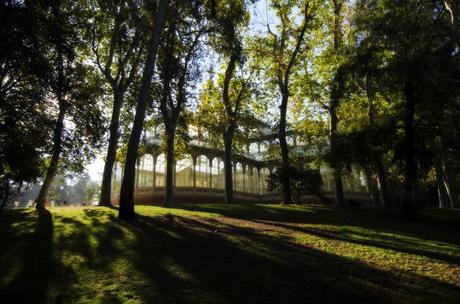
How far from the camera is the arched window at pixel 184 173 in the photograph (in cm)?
3609

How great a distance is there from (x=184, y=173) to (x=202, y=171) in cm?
239

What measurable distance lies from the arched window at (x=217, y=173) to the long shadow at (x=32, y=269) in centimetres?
2840

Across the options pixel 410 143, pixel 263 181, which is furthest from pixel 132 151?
pixel 263 181

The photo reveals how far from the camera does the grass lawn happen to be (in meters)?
6.10

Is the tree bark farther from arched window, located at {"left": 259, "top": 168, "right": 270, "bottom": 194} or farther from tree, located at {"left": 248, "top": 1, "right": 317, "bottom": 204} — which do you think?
arched window, located at {"left": 259, "top": 168, "right": 270, "bottom": 194}

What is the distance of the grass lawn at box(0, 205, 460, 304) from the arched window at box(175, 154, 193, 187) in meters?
22.6

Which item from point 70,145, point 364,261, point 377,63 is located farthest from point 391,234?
point 70,145

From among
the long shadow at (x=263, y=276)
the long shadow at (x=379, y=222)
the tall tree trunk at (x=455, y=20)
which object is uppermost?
the tall tree trunk at (x=455, y=20)

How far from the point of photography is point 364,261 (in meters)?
8.39

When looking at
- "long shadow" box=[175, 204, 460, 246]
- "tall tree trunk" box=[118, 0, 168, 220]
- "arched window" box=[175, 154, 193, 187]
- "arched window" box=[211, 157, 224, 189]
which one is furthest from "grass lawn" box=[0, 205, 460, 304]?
"arched window" box=[211, 157, 224, 189]

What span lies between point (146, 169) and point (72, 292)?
30.0m

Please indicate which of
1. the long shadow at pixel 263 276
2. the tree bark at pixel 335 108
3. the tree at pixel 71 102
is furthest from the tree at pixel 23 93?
the tree bark at pixel 335 108

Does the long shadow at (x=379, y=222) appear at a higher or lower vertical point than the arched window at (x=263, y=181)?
lower

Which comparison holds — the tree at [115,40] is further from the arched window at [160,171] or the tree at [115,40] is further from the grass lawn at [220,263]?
the arched window at [160,171]
